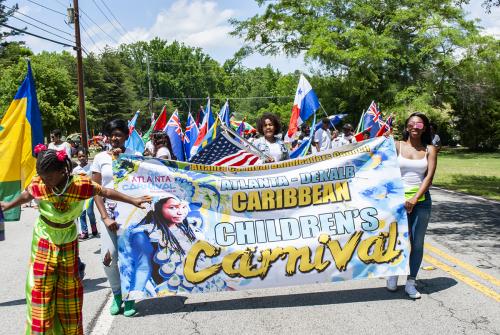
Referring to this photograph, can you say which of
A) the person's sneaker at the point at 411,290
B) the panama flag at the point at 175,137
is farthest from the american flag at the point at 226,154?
the panama flag at the point at 175,137

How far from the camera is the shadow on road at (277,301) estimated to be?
4844 mm

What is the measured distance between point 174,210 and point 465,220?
6.19 m

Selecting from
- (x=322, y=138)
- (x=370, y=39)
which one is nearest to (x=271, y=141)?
(x=322, y=138)

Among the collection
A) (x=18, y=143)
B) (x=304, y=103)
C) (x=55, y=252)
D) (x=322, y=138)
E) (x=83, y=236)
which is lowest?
(x=83, y=236)

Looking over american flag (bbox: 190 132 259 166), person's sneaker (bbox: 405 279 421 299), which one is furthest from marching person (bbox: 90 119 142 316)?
person's sneaker (bbox: 405 279 421 299)

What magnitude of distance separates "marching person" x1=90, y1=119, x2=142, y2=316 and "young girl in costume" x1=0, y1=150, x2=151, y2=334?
877 mm

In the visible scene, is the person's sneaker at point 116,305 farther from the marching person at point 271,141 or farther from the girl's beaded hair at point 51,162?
the marching person at point 271,141

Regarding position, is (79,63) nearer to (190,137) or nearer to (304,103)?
(190,137)

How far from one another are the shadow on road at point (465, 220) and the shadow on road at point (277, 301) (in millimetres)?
2877

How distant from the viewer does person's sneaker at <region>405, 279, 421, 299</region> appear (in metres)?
4.85

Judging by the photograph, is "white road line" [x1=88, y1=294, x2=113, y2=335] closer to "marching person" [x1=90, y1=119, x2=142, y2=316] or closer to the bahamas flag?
"marching person" [x1=90, y1=119, x2=142, y2=316]

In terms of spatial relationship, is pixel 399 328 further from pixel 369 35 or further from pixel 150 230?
pixel 369 35

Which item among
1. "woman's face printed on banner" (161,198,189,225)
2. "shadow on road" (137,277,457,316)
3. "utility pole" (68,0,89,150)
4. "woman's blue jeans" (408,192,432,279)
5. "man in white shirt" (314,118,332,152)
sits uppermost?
"utility pole" (68,0,89,150)

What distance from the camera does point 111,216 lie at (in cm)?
473
